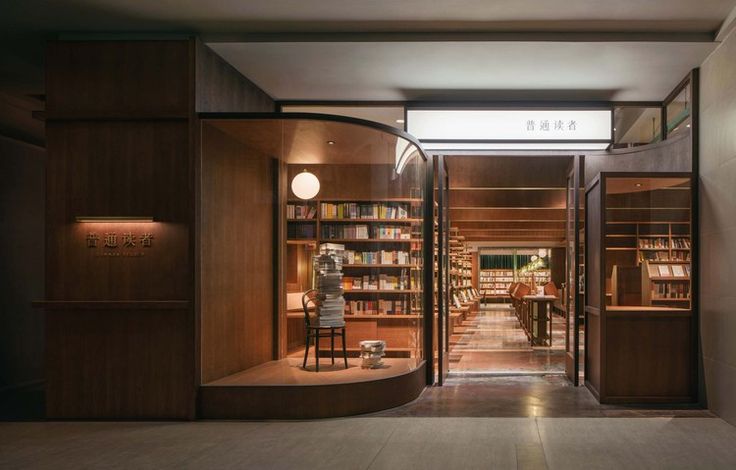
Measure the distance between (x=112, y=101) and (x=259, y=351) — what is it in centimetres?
253

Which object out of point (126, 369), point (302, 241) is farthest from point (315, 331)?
point (126, 369)

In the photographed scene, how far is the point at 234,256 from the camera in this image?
19.5 feet

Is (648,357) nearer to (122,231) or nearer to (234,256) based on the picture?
(234,256)

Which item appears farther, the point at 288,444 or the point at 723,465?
the point at 288,444

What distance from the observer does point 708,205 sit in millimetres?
5871

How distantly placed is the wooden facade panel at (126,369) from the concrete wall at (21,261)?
2307mm

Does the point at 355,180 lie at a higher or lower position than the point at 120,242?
higher

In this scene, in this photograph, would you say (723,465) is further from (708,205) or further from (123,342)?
(123,342)

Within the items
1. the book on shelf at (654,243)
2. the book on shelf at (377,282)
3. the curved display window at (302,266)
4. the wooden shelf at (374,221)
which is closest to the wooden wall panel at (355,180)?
the curved display window at (302,266)

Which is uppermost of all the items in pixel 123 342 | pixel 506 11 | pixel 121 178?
pixel 506 11

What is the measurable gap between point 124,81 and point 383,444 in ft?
11.8

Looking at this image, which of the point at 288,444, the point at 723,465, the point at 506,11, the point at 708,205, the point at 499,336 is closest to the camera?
the point at 723,465

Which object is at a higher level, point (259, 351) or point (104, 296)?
point (104, 296)

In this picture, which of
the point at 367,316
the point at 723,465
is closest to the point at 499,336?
the point at 367,316
